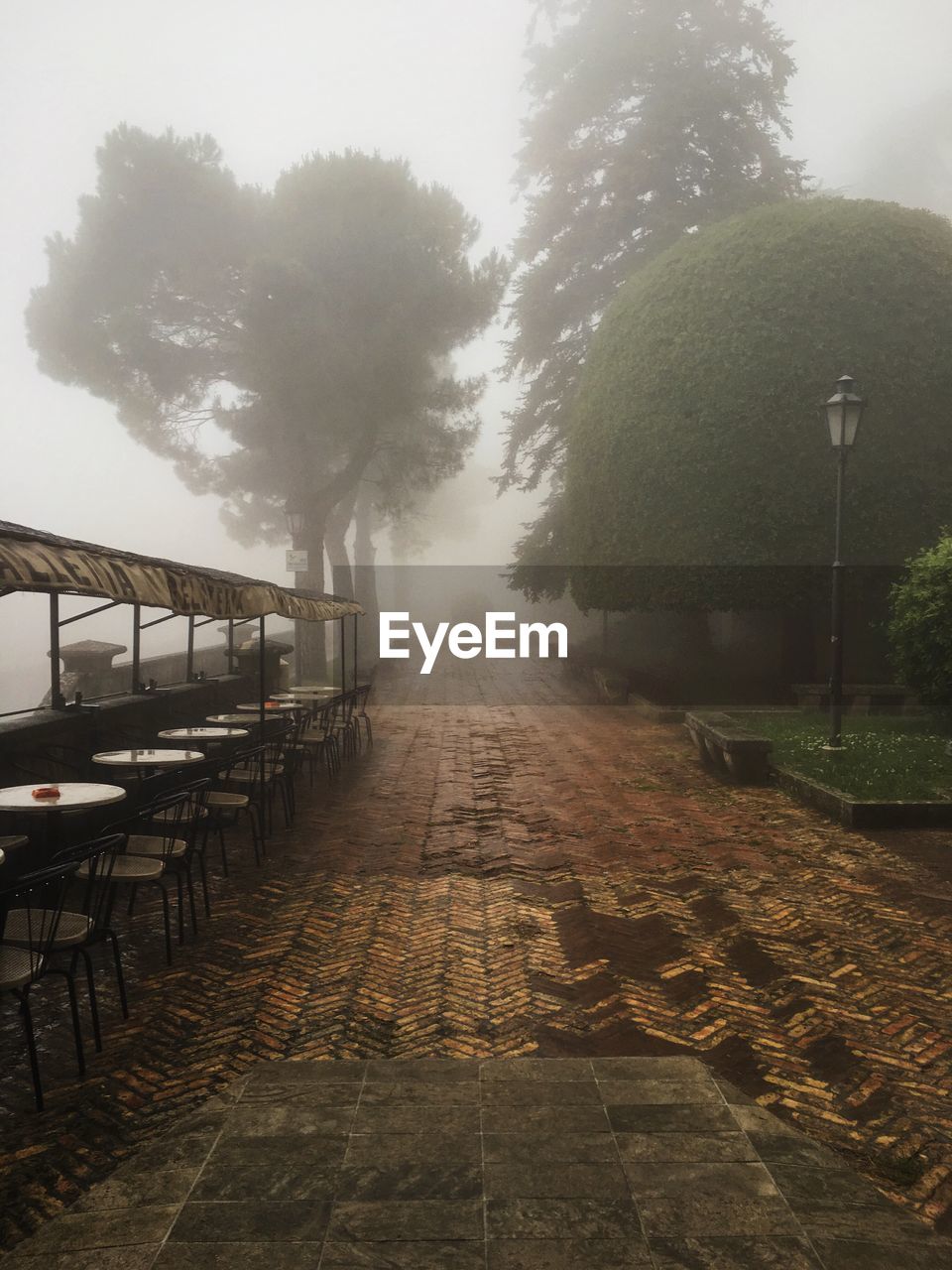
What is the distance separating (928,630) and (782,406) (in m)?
5.58

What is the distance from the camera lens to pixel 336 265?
22500mm

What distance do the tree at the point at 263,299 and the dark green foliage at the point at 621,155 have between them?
→ 2955 mm

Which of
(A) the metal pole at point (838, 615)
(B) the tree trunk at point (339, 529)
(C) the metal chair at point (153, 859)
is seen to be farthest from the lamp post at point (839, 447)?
(B) the tree trunk at point (339, 529)

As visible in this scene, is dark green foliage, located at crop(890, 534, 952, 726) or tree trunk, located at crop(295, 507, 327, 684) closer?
dark green foliage, located at crop(890, 534, 952, 726)

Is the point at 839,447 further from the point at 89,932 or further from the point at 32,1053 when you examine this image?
the point at 32,1053

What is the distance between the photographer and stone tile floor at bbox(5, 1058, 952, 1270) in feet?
8.45

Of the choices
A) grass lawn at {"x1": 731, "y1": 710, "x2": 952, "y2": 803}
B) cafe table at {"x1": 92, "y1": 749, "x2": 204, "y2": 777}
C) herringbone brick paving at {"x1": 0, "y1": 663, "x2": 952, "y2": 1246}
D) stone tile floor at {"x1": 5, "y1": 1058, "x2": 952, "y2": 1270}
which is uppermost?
cafe table at {"x1": 92, "y1": 749, "x2": 204, "y2": 777}

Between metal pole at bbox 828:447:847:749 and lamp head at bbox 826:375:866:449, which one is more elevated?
lamp head at bbox 826:375:866:449

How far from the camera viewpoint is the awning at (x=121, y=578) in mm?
4347

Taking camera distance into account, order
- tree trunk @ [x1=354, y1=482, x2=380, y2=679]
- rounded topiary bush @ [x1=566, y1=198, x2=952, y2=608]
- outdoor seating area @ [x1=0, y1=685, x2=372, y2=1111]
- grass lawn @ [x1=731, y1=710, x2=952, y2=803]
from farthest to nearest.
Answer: tree trunk @ [x1=354, y1=482, x2=380, y2=679], rounded topiary bush @ [x1=566, y1=198, x2=952, y2=608], grass lawn @ [x1=731, y1=710, x2=952, y2=803], outdoor seating area @ [x1=0, y1=685, x2=372, y2=1111]

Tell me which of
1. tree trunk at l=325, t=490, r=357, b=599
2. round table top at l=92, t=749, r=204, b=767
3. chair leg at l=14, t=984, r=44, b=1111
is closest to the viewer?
chair leg at l=14, t=984, r=44, b=1111

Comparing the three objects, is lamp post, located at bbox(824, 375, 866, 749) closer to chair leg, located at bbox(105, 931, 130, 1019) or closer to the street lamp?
chair leg, located at bbox(105, 931, 130, 1019)

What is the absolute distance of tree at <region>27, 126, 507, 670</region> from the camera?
22297 millimetres

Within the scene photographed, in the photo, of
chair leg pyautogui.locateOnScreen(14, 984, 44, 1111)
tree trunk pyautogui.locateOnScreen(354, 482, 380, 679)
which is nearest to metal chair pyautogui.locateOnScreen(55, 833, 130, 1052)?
chair leg pyautogui.locateOnScreen(14, 984, 44, 1111)
